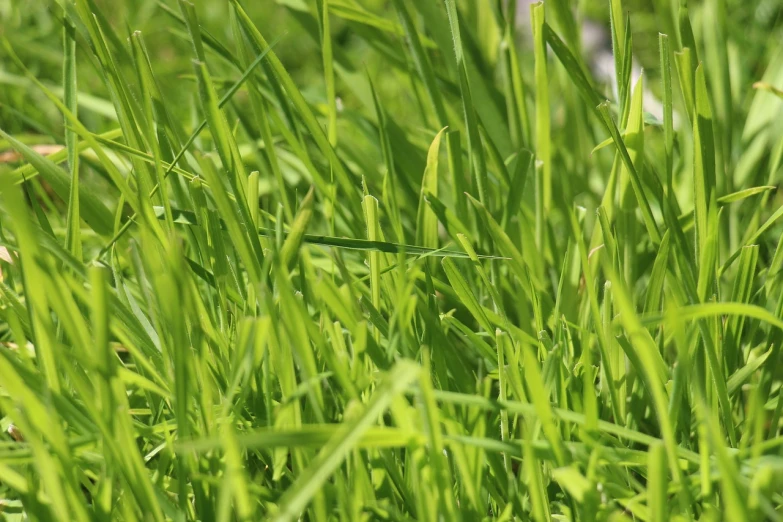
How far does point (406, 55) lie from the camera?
37.7 inches

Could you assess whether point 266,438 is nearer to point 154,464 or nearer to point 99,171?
point 154,464

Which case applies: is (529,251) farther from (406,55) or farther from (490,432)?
(406,55)

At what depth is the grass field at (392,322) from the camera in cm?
45

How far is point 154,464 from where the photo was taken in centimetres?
64

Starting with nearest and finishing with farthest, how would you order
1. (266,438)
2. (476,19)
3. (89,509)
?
1. (266,438)
2. (89,509)
3. (476,19)

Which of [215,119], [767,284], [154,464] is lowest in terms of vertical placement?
[154,464]

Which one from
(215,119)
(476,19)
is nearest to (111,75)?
(215,119)

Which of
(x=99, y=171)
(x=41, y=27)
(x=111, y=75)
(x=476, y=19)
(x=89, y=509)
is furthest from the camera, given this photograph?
(x=41, y=27)

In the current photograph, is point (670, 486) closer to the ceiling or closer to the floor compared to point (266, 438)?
closer to the floor

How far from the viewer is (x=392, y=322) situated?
0.55 meters

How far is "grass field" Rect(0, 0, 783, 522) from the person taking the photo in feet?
1.48

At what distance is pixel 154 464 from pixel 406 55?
0.57 metres

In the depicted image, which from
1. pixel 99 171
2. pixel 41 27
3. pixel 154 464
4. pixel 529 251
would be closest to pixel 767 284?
pixel 529 251

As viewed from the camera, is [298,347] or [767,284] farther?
[767,284]
